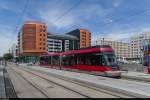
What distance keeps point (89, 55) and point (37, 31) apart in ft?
282

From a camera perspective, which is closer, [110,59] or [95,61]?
[110,59]

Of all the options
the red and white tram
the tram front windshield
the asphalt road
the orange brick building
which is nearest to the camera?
the red and white tram

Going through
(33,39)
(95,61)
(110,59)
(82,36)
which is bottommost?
(95,61)

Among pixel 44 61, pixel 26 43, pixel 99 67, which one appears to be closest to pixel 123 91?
pixel 99 67

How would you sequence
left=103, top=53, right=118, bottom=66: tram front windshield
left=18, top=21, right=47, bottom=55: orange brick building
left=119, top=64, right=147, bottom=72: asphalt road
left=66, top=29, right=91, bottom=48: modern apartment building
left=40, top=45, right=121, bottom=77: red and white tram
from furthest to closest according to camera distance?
1. left=18, top=21, right=47, bottom=55: orange brick building
2. left=66, top=29, right=91, bottom=48: modern apartment building
3. left=119, top=64, right=147, bottom=72: asphalt road
4. left=103, top=53, right=118, bottom=66: tram front windshield
5. left=40, top=45, right=121, bottom=77: red and white tram

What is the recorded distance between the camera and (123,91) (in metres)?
11.6

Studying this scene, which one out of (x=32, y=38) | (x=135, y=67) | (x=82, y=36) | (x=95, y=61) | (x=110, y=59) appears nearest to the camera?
(x=110, y=59)

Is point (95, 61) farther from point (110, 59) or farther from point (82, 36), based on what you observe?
point (82, 36)

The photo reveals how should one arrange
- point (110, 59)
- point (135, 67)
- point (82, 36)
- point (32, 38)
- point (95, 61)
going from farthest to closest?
point (32, 38)
point (82, 36)
point (135, 67)
point (95, 61)
point (110, 59)

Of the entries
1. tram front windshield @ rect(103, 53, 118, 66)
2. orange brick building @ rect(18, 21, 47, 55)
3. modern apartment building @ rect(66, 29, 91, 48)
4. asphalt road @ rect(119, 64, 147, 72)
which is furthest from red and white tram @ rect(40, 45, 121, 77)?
orange brick building @ rect(18, 21, 47, 55)

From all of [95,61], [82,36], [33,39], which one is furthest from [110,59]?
[33,39]

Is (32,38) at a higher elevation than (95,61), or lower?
higher

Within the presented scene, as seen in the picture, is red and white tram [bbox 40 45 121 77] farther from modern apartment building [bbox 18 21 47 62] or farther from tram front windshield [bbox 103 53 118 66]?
modern apartment building [bbox 18 21 47 62]

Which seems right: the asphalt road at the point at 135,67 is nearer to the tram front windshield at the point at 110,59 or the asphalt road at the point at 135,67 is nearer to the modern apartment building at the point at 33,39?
the tram front windshield at the point at 110,59
